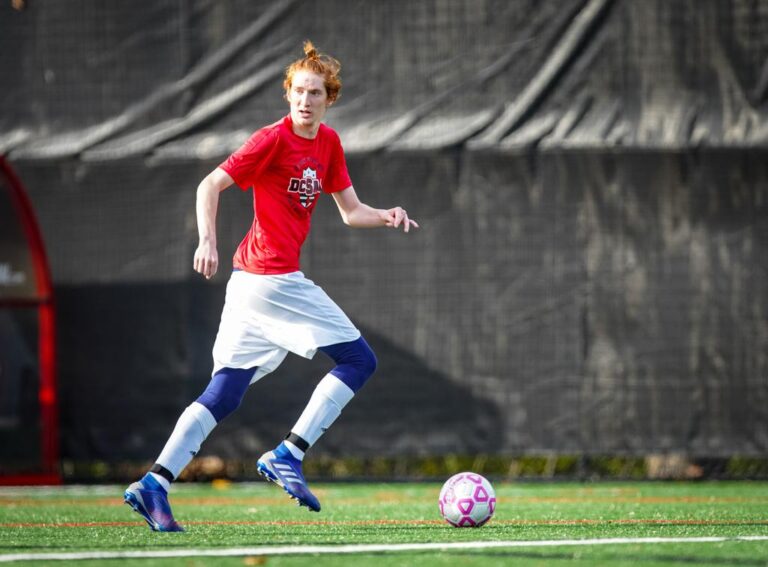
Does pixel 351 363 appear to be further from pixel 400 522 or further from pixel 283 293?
pixel 400 522

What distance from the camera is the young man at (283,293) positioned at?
200 inches

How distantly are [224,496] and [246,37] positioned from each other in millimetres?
3369

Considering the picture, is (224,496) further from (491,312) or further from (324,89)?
(324,89)

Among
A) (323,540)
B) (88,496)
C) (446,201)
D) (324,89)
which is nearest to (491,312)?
(446,201)

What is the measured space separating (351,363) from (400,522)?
0.80 meters

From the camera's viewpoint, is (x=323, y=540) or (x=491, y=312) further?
(x=491, y=312)

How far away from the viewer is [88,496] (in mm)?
8203

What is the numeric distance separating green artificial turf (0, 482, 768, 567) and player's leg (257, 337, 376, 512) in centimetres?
21

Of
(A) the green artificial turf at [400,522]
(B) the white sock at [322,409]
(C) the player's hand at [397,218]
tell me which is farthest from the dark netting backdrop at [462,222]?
(B) the white sock at [322,409]

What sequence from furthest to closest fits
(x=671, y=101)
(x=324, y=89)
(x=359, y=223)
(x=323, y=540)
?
(x=671, y=101)
(x=359, y=223)
(x=324, y=89)
(x=323, y=540)

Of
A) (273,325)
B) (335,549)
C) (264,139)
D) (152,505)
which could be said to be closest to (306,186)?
(264,139)

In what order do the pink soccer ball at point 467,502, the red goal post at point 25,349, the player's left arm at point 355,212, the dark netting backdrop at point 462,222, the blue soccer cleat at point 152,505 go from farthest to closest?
the red goal post at point 25,349, the dark netting backdrop at point 462,222, the player's left arm at point 355,212, the pink soccer ball at point 467,502, the blue soccer cleat at point 152,505

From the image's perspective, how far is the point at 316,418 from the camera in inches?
203

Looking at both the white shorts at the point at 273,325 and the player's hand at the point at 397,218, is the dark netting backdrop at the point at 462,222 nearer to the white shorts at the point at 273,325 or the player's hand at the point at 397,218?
the player's hand at the point at 397,218
